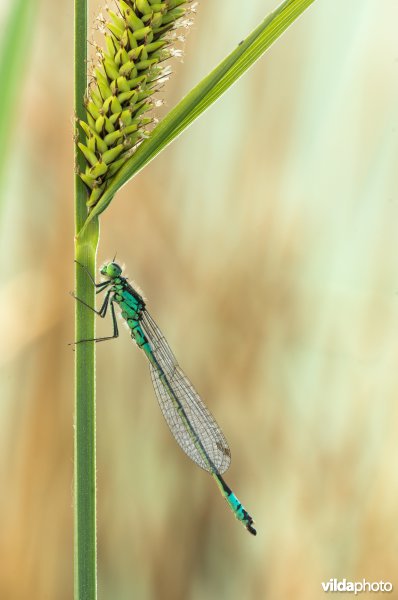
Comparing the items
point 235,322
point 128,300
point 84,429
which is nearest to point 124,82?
point 84,429

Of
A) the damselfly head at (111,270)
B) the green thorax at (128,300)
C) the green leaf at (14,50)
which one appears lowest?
the green thorax at (128,300)

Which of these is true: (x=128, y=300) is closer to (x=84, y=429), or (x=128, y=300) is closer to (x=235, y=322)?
(x=235, y=322)

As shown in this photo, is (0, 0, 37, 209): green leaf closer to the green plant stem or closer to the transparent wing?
the green plant stem

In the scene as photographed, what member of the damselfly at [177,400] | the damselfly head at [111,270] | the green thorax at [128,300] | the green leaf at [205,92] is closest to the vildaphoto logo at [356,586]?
the damselfly at [177,400]

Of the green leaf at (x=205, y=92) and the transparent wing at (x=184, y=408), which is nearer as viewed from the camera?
the green leaf at (x=205, y=92)

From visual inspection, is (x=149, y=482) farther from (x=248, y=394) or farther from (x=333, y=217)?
(x=333, y=217)

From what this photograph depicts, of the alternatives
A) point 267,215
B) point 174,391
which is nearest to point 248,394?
point 174,391

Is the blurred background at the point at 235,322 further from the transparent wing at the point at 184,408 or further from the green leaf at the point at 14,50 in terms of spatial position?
the green leaf at the point at 14,50
